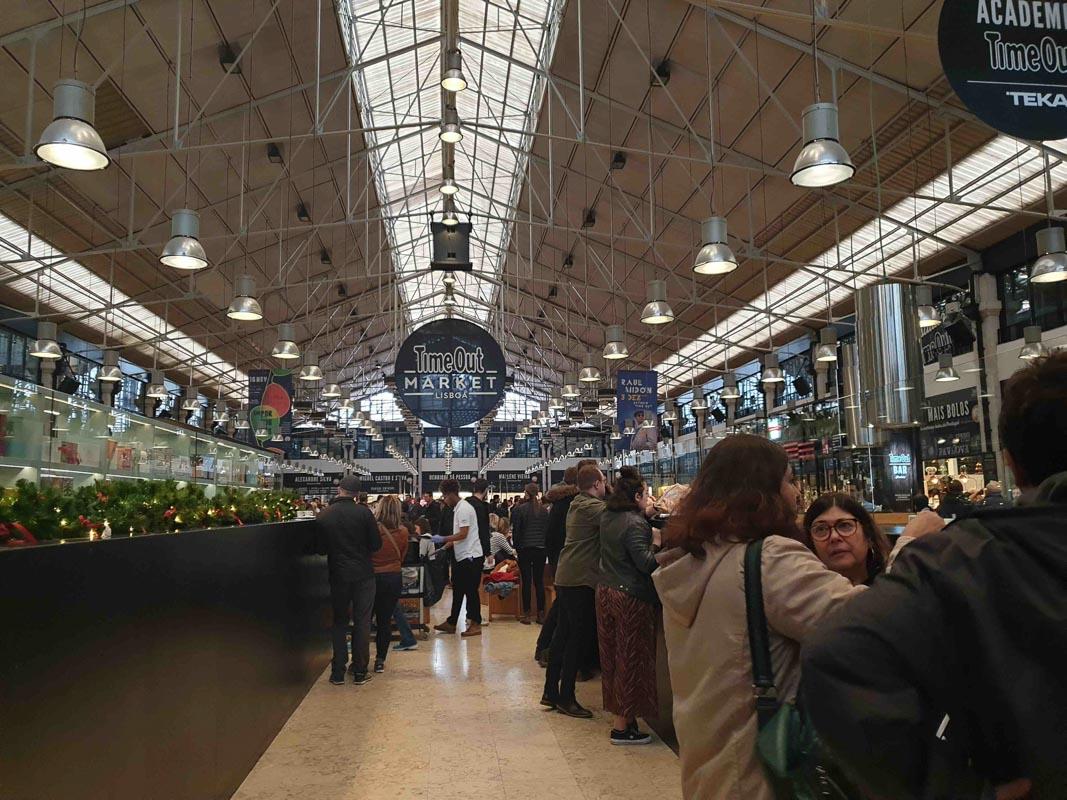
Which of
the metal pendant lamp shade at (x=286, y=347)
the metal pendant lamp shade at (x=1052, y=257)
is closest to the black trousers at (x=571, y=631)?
the metal pendant lamp shade at (x=1052, y=257)

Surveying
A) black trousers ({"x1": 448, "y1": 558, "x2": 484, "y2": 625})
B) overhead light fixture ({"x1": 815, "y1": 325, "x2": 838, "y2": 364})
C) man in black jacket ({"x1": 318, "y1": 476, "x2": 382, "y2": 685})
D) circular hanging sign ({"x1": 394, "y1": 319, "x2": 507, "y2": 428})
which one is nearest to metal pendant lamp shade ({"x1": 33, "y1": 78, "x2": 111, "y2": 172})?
man in black jacket ({"x1": 318, "y1": 476, "x2": 382, "y2": 685})

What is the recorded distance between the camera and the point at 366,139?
1702cm

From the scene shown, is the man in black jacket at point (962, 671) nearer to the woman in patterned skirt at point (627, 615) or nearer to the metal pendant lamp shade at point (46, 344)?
the woman in patterned skirt at point (627, 615)

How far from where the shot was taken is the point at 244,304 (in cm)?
999

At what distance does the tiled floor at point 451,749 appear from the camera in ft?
14.4

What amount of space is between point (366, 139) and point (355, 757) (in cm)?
1419

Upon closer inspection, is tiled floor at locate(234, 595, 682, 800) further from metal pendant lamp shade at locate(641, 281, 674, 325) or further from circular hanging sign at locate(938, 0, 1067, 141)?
metal pendant lamp shade at locate(641, 281, 674, 325)

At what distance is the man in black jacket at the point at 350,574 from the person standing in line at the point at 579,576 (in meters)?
1.93

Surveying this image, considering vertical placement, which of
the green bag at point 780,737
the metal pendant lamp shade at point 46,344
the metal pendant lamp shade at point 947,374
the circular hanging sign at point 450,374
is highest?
the metal pendant lamp shade at point 46,344

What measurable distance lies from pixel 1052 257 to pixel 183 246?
884 cm

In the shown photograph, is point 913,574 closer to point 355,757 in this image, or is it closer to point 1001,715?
point 1001,715

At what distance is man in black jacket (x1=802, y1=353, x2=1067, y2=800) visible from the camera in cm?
92

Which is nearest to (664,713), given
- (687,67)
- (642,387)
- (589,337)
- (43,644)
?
(43,644)

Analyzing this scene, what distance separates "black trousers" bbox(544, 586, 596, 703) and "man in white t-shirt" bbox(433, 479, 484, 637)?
3421 mm
